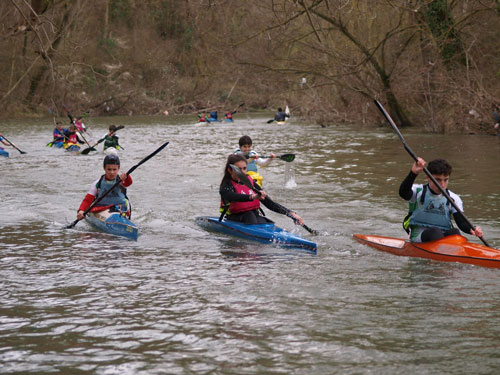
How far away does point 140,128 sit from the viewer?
3731 centimetres

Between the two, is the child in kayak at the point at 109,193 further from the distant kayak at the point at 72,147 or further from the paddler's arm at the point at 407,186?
the distant kayak at the point at 72,147

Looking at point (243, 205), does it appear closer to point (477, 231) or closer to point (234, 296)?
point (234, 296)

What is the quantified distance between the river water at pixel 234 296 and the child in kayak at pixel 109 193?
410 mm

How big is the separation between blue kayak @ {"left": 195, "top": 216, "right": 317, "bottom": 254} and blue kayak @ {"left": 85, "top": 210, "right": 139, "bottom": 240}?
1.09 metres

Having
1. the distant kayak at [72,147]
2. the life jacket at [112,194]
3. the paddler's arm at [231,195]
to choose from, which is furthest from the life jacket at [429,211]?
the distant kayak at [72,147]

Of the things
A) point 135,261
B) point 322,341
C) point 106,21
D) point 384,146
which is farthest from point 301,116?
point 322,341

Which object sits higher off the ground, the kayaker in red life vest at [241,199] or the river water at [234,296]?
the kayaker in red life vest at [241,199]

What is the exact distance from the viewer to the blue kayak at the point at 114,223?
9.91 metres

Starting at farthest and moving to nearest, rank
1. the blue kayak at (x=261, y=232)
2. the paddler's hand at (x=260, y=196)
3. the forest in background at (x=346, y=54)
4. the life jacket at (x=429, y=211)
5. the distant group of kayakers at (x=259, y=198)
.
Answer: the forest in background at (x=346, y=54) < the paddler's hand at (x=260, y=196) < the blue kayak at (x=261, y=232) < the life jacket at (x=429, y=211) < the distant group of kayakers at (x=259, y=198)

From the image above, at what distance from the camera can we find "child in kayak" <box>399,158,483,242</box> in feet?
25.7

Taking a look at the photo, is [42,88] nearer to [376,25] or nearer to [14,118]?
[14,118]

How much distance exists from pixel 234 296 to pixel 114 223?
3796 mm

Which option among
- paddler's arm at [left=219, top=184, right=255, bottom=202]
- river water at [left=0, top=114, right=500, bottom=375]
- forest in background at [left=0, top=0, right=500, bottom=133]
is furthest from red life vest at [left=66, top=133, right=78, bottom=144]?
paddler's arm at [left=219, top=184, right=255, bottom=202]

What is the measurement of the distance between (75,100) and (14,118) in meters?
5.53
